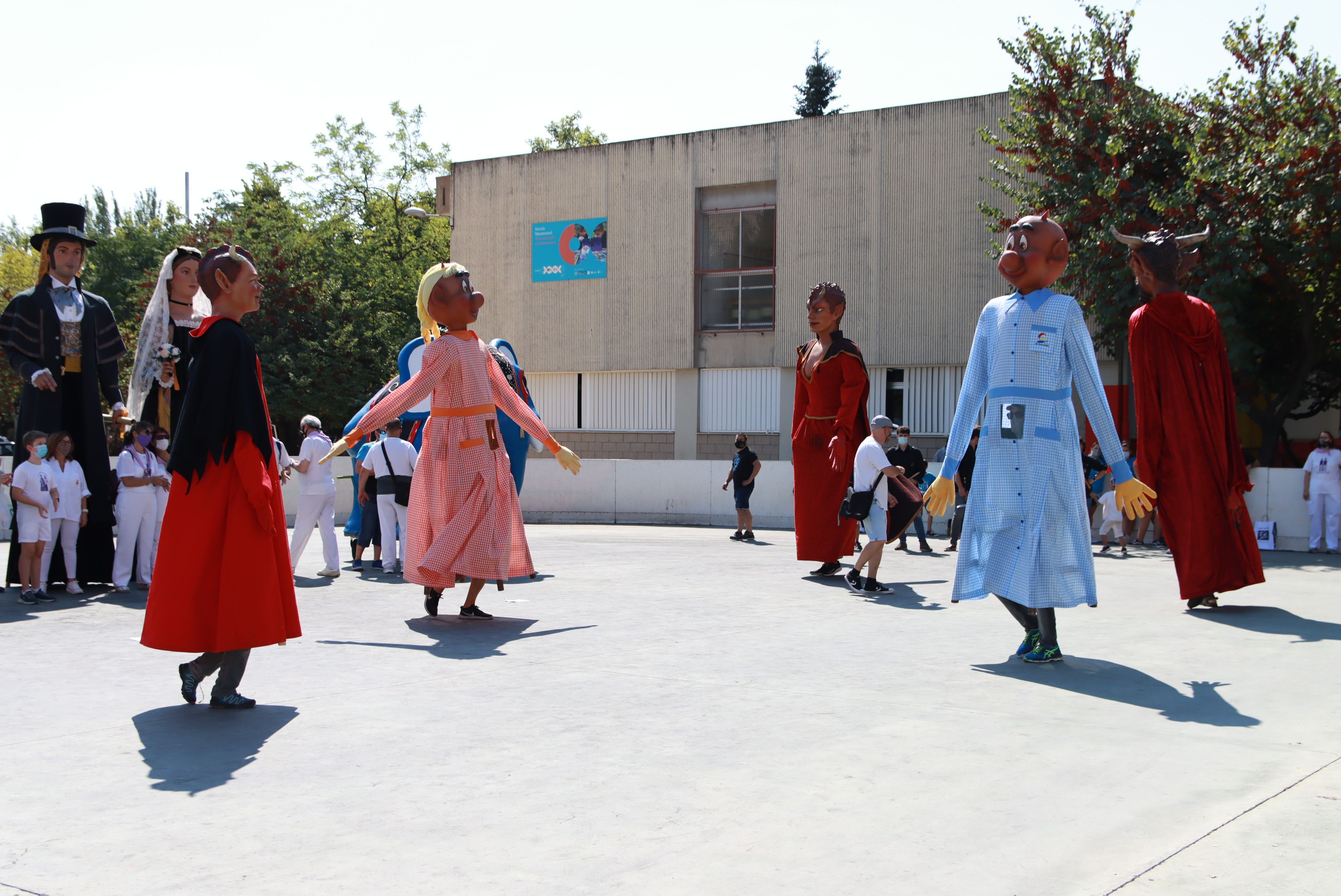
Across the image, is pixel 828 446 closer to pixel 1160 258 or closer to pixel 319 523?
pixel 1160 258

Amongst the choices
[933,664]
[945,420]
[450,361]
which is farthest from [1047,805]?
[945,420]

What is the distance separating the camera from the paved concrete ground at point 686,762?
3.50 meters

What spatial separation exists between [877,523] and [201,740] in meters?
6.58

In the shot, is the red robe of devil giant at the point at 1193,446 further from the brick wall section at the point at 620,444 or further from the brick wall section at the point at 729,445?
the brick wall section at the point at 620,444

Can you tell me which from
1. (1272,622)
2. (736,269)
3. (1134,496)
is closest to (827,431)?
(1272,622)

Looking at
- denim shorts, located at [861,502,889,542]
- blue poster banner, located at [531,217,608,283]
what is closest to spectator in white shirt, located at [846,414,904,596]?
denim shorts, located at [861,502,889,542]

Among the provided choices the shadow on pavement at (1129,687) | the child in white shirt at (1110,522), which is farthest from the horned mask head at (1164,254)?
the child in white shirt at (1110,522)

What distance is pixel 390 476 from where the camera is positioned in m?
12.3

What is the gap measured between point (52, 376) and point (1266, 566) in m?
12.4

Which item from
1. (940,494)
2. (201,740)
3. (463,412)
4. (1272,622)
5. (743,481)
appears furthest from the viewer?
(743,481)

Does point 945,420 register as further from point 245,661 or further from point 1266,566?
point 245,661

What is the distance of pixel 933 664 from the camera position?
6684mm

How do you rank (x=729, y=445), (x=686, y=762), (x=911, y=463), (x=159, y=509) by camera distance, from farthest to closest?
(x=729, y=445), (x=911, y=463), (x=159, y=509), (x=686, y=762)

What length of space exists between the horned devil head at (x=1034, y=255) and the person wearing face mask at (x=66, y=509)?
25.8ft
